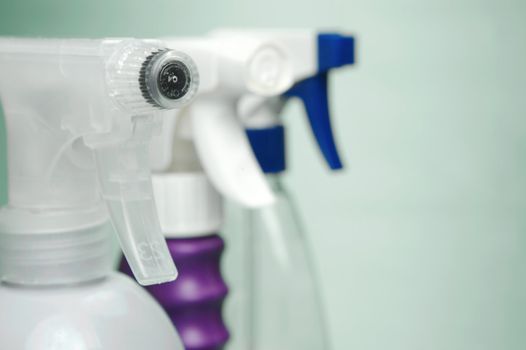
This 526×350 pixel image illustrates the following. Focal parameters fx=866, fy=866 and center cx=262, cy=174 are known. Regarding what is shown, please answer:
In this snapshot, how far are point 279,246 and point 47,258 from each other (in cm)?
16

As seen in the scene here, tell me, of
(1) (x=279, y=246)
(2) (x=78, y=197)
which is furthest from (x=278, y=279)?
(2) (x=78, y=197)

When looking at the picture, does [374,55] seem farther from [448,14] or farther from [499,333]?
[499,333]

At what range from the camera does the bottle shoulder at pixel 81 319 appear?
0.29 metres

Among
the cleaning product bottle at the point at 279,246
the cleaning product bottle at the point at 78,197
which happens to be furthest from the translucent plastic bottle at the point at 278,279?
the cleaning product bottle at the point at 78,197

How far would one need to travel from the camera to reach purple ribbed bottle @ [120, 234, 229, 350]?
0.38 m

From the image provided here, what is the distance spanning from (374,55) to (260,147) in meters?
0.17

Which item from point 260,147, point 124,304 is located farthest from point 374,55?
point 124,304

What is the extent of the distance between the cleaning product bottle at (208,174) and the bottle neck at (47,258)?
0.07 m

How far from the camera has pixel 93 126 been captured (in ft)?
0.93

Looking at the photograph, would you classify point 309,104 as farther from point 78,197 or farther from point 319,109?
point 78,197

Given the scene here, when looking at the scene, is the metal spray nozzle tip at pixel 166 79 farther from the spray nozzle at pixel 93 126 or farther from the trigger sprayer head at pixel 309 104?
the trigger sprayer head at pixel 309 104

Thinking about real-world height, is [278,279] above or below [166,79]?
below

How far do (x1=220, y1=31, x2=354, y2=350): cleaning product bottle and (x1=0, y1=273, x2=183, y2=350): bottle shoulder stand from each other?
12cm

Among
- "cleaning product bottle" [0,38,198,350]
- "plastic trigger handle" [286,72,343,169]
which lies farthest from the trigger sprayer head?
"cleaning product bottle" [0,38,198,350]
